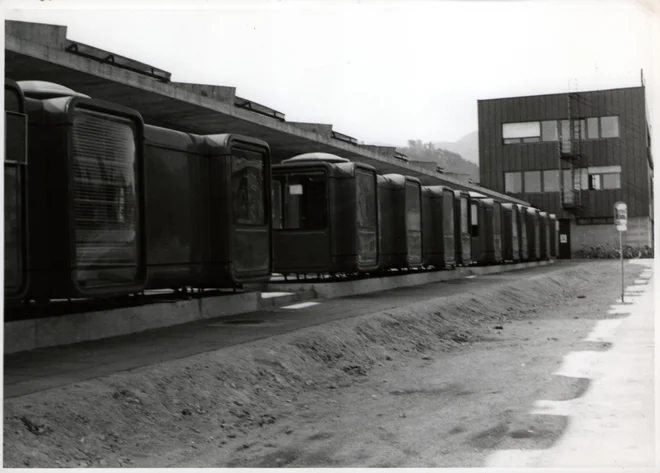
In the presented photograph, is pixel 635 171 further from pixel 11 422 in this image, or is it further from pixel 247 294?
pixel 11 422

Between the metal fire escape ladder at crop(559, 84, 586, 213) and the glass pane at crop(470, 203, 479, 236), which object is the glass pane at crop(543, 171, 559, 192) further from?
the glass pane at crop(470, 203, 479, 236)

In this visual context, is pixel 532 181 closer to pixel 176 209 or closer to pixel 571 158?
pixel 571 158

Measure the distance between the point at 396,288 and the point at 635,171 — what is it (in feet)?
59.6

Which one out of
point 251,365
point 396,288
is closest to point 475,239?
point 396,288

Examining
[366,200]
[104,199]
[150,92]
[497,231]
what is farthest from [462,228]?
[104,199]

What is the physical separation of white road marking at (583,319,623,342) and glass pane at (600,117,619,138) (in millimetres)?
23231

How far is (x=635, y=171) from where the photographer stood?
111 feet

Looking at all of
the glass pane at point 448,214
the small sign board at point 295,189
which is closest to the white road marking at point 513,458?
the small sign board at point 295,189

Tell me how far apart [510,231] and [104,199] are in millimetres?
28017

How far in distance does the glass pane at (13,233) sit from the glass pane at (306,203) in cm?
929

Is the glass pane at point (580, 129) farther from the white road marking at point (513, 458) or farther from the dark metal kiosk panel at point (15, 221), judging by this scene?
the white road marking at point (513, 458)

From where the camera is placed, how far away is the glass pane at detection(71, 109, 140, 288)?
28.0ft

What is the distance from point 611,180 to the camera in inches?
1474

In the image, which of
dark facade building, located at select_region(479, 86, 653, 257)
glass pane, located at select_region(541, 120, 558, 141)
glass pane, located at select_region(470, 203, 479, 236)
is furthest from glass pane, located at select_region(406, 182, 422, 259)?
glass pane, located at select_region(541, 120, 558, 141)
